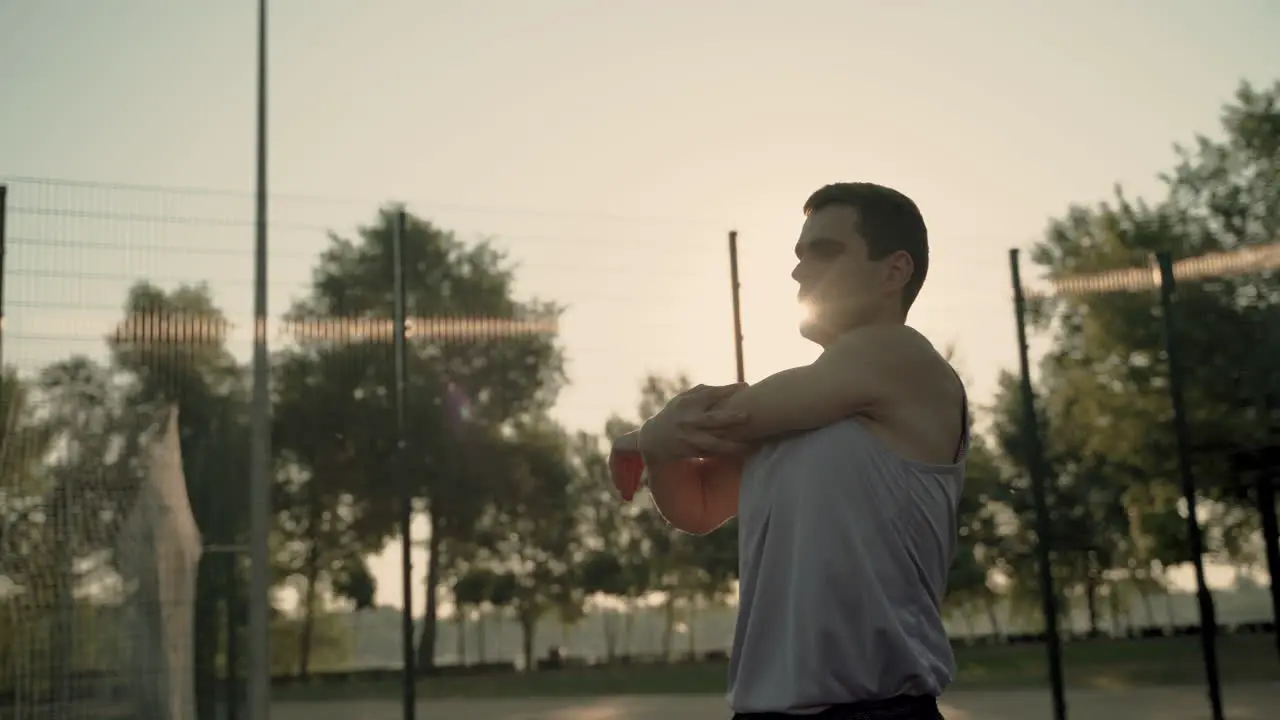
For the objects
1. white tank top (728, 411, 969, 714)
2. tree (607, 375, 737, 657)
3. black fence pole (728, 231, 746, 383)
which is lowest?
tree (607, 375, 737, 657)

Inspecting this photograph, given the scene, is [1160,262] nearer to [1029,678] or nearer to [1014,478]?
[1029,678]

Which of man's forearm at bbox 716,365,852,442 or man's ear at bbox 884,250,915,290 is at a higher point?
man's ear at bbox 884,250,915,290

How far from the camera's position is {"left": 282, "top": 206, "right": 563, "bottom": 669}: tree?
28.9 feet

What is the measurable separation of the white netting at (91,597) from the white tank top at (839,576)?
23.9ft

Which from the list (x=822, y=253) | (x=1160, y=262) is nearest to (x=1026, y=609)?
(x=1160, y=262)

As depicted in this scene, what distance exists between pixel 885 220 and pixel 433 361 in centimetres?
1766

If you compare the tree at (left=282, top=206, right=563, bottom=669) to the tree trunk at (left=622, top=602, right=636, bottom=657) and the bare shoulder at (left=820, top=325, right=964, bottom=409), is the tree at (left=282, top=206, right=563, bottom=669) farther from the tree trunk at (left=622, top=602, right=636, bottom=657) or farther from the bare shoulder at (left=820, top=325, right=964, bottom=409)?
the bare shoulder at (left=820, top=325, right=964, bottom=409)

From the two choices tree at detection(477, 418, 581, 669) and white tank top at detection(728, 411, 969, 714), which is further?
tree at detection(477, 418, 581, 669)

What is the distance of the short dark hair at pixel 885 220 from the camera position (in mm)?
1677

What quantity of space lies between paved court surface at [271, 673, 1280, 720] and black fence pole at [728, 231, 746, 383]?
12.9 ft

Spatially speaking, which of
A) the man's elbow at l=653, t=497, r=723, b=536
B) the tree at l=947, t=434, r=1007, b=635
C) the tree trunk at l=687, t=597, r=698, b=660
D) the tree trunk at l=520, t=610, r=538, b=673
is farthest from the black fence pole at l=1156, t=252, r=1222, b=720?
the tree trunk at l=520, t=610, r=538, b=673

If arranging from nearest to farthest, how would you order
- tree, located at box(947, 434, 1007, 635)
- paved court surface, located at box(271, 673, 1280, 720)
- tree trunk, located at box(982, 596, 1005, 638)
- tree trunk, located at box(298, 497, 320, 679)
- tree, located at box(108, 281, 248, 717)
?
tree, located at box(108, 281, 248, 717) < paved court surface, located at box(271, 673, 1280, 720) < tree trunk, located at box(298, 497, 320, 679) < tree, located at box(947, 434, 1007, 635) < tree trunk, located at box(982, 596, 1005, 638)

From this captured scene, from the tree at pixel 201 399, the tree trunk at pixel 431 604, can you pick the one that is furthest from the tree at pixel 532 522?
the tree at pixel 201 399

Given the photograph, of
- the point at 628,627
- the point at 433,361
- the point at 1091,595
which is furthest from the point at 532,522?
the point at 1091,595
